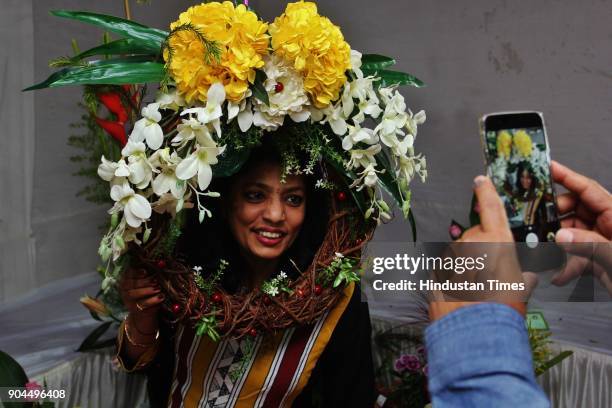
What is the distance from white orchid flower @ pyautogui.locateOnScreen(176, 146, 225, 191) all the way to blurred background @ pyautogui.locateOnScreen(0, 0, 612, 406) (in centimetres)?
79

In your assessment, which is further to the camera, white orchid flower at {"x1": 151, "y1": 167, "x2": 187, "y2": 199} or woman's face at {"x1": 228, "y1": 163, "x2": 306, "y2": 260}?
woman's face at {"x1": 228, "y1": 163, "x2": 306, "y2": 260}

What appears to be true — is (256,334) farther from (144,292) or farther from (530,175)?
(530,175)

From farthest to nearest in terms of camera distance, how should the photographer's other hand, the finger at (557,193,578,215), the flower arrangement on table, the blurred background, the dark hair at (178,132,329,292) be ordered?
the blurred background → the dark hair at (178,132,329,292) → the finger at (557,193,578,215) → the flower arrangement on table → the photographer's other hand

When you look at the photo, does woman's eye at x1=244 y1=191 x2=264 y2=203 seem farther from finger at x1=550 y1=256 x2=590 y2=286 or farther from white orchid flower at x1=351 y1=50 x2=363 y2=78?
finger at x1=550 y1=256 x2=590 y2=286

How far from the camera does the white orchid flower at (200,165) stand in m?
1.00

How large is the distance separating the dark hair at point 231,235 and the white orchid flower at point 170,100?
203 millimetres

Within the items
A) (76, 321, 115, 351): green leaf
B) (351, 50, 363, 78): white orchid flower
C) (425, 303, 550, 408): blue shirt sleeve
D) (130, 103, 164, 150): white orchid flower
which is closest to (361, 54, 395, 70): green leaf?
(351, 50, 363, 78): white orchid flower

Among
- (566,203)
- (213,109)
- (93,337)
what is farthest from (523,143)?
(93,337)

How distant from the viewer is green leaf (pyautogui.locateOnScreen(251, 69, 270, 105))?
1046mm

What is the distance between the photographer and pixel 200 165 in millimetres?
1004

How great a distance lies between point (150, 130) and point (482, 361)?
654mm

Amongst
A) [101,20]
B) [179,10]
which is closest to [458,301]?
[101,20]

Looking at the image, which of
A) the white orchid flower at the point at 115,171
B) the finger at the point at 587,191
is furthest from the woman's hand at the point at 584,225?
the white orchid flower at the point at 115,171

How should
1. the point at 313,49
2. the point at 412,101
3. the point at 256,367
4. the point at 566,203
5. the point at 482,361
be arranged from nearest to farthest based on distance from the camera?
the point at 482,361, the point at 313,49, the point at 566,203, the point at 256,367, the point at 412,101
